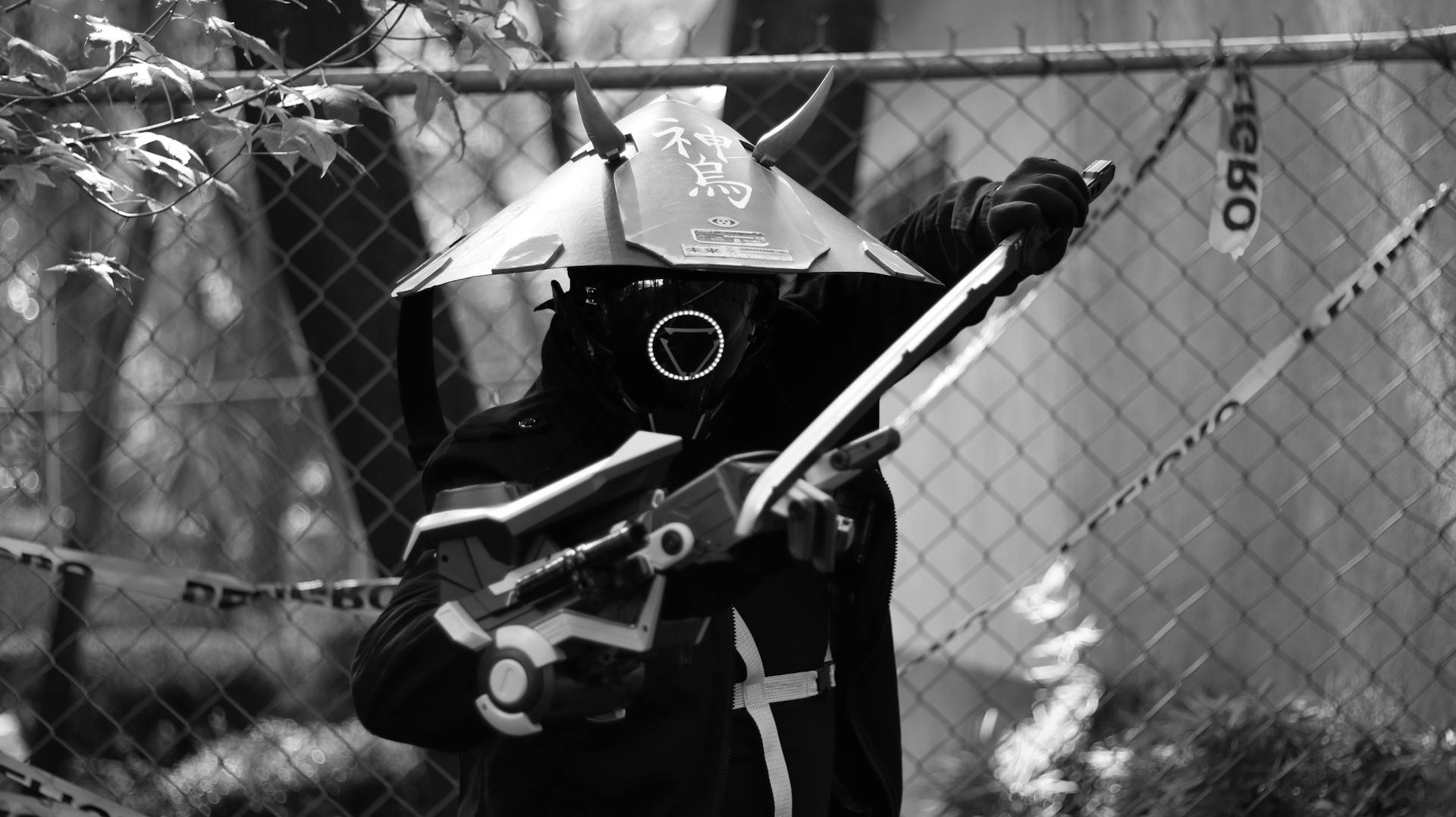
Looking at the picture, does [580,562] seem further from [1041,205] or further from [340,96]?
[340,96]

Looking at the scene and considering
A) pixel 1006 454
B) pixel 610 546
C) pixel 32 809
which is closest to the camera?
pixel 610 546

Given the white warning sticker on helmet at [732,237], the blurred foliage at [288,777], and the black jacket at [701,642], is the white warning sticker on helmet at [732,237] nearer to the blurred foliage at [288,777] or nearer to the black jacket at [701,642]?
the black jacket at [701,642]

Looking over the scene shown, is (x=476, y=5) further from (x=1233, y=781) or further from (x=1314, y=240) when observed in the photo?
(x=1314, y=240)

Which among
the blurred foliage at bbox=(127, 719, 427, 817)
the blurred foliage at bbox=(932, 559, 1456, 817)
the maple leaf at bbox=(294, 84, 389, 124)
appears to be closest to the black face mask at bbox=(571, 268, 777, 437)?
the maple leaf at bbox=(294, 84, 389, 124)

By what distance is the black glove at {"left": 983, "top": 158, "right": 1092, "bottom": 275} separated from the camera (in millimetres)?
1604

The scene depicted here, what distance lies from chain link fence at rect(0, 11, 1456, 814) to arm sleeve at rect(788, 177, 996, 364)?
62cm

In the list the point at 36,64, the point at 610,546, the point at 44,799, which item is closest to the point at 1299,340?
the point at 610,546

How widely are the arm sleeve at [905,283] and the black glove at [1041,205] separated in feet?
0.28

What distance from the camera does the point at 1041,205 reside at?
162 cm

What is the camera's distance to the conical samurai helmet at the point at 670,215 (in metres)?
1.54

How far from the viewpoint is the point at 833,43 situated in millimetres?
3619

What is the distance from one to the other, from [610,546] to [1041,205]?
2.28ft

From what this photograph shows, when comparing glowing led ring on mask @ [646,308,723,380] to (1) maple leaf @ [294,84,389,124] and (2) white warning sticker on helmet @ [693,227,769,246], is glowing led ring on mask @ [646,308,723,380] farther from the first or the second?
(1) maple leaf @ [294,84,389,124]

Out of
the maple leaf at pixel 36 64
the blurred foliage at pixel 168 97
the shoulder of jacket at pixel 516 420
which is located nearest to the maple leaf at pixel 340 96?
the blurred foliage at pixel 168 97
